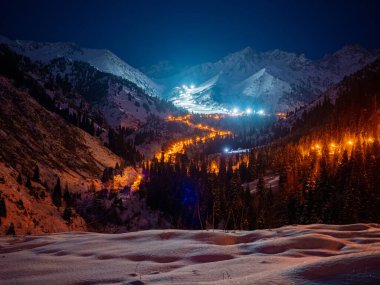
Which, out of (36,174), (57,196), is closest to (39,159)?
(36,174)

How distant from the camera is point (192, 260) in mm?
7551

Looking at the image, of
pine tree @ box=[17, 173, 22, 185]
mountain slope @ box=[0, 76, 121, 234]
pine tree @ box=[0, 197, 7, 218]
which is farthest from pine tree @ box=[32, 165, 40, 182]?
pine tree @ box=[0, 197, 7, 218]

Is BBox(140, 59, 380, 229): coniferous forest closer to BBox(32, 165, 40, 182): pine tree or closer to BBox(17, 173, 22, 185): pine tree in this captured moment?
Result: BBox(32, 165, 40, 182): pine tree

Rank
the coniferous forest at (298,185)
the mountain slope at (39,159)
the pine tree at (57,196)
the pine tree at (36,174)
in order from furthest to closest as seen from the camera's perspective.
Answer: the pine tree at (36,174) < the pine tree at (57,196) < the mountain slope at (39,159) < the coniferous forest at (298,185)

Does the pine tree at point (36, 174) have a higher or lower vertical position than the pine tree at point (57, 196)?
higher

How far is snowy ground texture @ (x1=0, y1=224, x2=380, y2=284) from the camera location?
5098 mm

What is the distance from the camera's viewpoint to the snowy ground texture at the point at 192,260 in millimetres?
5098

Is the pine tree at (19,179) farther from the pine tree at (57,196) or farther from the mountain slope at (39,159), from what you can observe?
A: the pine tree at (57,196)

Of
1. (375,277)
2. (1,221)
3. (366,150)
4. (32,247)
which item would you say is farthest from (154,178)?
(375,277)

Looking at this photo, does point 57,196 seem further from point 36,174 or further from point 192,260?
point 192,260

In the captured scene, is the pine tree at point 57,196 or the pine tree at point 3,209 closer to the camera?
the pine tree at point 3,209

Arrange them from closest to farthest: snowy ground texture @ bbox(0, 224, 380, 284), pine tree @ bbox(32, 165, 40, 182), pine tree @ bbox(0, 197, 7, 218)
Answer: snowy ground texture @ bbox(0, 224, 380, 284), pine tree @ bbox(0, 197, 7, 218), pine tree @ bbox(32, 165, 40, 182)

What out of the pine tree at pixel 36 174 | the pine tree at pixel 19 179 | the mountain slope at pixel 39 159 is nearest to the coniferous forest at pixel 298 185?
the mountain slope at pixel 39 159

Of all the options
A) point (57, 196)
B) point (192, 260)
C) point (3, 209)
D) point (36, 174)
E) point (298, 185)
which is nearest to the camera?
point (192, 260)
